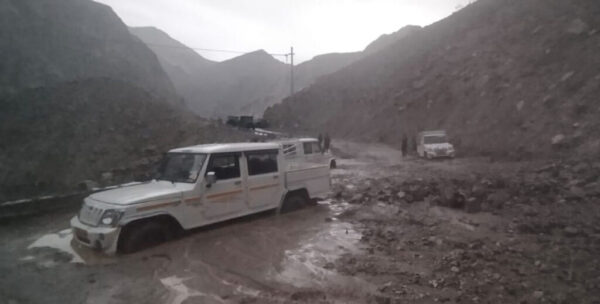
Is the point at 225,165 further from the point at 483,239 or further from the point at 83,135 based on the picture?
the point at 83,135

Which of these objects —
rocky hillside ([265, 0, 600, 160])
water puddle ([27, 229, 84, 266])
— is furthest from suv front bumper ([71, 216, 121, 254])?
rocky hillside ([265, 0, 600, 160])

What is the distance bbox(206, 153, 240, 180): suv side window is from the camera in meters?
6.57

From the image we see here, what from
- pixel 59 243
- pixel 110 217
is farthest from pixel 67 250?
pixel 110 217

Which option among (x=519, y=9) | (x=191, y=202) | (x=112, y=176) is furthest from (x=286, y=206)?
(x=519, y=9)

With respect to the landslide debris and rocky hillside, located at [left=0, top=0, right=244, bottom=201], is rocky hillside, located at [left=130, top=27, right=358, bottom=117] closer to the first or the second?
rocky hillside, located at [left=0, top=0, right=244, bottom=201]

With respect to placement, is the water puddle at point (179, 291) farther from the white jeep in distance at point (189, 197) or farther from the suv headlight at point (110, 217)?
the suv headlight at point (110, 217)

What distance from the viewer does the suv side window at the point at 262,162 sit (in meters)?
7.24

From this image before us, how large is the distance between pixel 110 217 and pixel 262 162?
10.1ft

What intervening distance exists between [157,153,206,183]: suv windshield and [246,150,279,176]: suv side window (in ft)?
3.43

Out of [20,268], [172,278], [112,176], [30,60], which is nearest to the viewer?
[172,278]

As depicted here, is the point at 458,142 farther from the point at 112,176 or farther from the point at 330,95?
the point at 330,95

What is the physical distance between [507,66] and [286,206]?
22505 millimetres

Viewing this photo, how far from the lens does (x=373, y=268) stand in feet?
17.3

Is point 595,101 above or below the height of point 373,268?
above
